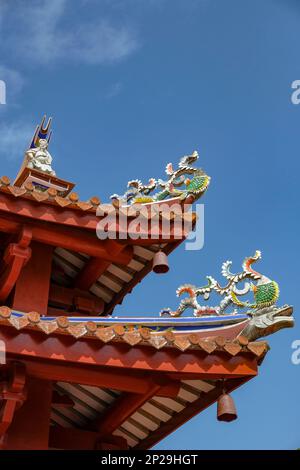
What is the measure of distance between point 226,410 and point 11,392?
2600 millimetres

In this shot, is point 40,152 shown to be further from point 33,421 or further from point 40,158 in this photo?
point 33,421

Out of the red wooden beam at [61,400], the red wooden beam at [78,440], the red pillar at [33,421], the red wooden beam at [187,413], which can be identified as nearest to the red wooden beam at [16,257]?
the red pillar at [33,421]

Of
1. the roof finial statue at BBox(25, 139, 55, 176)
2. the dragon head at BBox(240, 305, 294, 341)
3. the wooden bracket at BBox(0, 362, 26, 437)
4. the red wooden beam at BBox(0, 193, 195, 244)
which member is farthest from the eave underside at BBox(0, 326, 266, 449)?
the roof finial statue at BBox(25, 139, 55, 176)

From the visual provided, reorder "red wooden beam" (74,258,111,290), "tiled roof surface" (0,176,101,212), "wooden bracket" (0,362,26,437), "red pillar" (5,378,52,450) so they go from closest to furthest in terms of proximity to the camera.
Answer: "wooden bracket" (0,362,26,437), "red pillar" (5,378,52,450), "tiled roof surface" (0,176,101,212), "red wooden beam" (74,258,111,290)

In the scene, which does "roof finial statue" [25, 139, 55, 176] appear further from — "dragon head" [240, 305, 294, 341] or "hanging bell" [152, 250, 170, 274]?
"dragon head" [240, 305, 294, 341]

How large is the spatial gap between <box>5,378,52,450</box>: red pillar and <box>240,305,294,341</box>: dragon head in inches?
110

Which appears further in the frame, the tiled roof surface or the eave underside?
the tiled roof surface

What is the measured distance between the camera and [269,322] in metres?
9.07

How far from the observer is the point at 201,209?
10656mm

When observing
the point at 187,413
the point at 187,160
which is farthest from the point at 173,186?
the point at 187,413

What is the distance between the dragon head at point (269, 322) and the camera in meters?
9.04

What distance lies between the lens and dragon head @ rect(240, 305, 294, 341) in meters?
9.04

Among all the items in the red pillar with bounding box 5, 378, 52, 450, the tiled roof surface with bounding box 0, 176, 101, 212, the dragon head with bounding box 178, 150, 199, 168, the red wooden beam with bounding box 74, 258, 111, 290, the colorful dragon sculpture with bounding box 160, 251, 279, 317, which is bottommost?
the red pillar with bounding box 5, 378, 52, 450

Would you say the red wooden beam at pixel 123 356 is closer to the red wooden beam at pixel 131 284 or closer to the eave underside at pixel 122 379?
the eave underside at pixel 122 379
